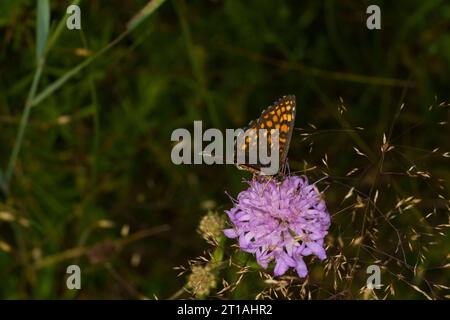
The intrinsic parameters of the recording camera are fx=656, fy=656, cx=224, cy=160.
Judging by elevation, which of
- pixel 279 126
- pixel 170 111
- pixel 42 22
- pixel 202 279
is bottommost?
pixel 202 279

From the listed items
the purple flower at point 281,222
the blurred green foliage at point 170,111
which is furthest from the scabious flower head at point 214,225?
the blurred green foliage at point 170,111

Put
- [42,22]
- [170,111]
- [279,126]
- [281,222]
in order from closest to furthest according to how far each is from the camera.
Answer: [281,222] → [279,126] → [42,22] → [170,111]

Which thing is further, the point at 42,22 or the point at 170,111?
the point at 170,111

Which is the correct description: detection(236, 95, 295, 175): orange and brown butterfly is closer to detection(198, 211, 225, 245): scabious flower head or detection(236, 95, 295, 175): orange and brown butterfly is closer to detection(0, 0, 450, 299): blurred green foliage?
detection(198, 211, 225, 245): scabious flower head

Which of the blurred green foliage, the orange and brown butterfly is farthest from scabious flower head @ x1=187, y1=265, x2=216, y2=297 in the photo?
the blurred green foliage

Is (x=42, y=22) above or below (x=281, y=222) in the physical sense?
above

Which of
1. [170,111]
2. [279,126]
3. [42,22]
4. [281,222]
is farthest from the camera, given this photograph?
[170,111]

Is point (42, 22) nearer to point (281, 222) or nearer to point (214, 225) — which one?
point (214, 225)

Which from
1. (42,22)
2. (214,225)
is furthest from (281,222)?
(42,22)
